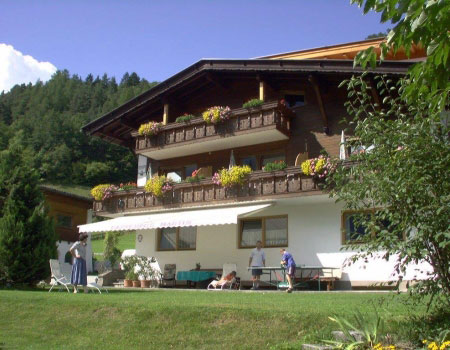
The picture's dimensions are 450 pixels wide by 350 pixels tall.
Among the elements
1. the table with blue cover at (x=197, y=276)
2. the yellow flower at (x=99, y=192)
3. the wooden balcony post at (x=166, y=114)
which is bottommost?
the table with blue cover at (x=197, y=276)

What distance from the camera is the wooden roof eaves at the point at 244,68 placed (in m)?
16.5

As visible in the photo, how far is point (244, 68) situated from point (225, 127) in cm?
236

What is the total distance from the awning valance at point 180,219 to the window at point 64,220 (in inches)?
364

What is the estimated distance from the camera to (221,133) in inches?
778

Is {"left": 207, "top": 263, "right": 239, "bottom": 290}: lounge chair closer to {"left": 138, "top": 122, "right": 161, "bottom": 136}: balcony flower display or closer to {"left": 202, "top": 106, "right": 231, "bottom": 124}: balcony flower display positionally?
{"left": 202, "top": 106, "right": 231, "bottom": 124}: balcony flower display

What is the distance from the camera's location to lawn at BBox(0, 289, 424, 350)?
739cm

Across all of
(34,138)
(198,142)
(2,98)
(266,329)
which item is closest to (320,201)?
(198,142)

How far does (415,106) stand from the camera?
251 inches

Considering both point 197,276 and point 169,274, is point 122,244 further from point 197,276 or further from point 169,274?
point 197,276

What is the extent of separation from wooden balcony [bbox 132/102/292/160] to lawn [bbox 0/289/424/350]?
10.4m

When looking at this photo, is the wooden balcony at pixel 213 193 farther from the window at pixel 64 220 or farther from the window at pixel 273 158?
the window at pixel 64 220

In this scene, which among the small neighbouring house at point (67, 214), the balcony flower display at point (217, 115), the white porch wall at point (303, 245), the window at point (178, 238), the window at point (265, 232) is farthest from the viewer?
the small neighbouring house at point (67, 214)

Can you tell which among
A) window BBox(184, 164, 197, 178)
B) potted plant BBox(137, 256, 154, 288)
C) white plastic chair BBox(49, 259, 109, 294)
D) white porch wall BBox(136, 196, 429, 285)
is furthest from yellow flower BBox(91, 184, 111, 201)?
white plastic chair BBox(49, 259, 109, 294)

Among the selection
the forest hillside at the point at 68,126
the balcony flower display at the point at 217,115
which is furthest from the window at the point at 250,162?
the forest hillside at the point at 68,126
